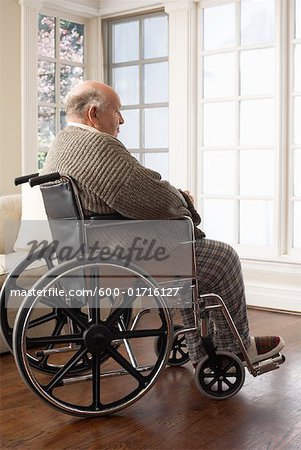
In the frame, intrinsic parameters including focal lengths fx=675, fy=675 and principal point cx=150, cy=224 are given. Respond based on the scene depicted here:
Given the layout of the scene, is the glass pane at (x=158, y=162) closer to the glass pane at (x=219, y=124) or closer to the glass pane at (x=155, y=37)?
the glass pane at (x=219, y=124)

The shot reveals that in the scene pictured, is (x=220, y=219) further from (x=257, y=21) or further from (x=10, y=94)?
(x=10, y=94)

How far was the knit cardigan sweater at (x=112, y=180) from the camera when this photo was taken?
7.68ft

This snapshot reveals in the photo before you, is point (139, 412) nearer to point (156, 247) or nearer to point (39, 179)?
point (156, 247)

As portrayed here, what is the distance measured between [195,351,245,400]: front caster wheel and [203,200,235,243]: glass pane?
217 centimetres

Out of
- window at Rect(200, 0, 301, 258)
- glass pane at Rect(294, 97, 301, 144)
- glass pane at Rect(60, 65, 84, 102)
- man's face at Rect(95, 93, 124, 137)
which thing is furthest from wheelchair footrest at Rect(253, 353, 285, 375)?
glass pane at Rect(60, 65, 84, 102)

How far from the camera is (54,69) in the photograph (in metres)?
5.10

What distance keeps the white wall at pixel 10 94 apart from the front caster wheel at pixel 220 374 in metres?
2.48

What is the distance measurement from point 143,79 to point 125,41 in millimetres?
352

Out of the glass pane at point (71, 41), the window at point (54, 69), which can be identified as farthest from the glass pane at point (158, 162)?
the glass pane at point (71, 41)

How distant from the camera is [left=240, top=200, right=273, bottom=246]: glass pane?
455cm

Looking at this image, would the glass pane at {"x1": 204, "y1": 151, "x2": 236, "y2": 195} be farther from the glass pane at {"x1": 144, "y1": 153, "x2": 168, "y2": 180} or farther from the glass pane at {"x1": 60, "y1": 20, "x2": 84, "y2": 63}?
the glass pane at {"x1": 60, "y1": 20, "x2": 84, "y2": 63}

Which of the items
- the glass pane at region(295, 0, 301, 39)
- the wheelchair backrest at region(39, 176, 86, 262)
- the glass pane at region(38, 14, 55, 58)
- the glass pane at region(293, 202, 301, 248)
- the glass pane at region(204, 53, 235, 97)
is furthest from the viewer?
the glass pane at region(38, 14, 55, 58)

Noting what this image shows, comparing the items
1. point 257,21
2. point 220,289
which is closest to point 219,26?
point 257,21

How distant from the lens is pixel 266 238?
4.57 meters
